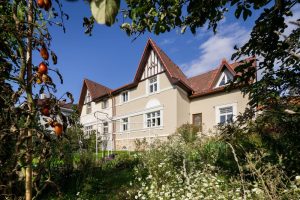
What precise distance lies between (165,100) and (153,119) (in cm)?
219

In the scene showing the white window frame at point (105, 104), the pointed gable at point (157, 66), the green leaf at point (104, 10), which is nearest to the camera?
the green leaf at point (104, 10)

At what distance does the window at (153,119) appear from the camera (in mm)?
21531

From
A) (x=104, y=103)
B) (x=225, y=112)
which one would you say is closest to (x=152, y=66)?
(x=225, y=112)

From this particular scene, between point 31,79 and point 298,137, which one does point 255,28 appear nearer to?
point 298,137

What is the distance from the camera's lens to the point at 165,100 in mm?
20734

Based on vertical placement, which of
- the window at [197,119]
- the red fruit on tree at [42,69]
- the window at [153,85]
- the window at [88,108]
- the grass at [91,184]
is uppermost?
the window at [153,85]

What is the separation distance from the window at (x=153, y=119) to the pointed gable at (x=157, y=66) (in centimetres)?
308

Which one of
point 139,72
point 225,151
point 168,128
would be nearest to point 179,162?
point 225,151

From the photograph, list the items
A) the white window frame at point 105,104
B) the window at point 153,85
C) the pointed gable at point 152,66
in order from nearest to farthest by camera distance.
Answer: the pointed gable at point 152,66
the window at point 153,85
the white window frame at point 105,104

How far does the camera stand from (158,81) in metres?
21.6

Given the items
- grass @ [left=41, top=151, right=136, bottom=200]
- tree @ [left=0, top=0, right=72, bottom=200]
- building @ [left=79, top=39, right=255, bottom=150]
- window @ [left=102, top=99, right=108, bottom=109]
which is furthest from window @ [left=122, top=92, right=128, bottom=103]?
Answer: tree @ [left=0, top=0, right=72, bottom=200]

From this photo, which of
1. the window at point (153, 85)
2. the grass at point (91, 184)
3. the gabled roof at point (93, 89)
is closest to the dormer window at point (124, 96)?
the window at point (153, 85)

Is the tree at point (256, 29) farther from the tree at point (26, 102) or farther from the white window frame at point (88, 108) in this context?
the white window frame at point (88, 108)

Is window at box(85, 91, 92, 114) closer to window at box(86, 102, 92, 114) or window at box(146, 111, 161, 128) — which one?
window at box(86, 102, 92, 114)
